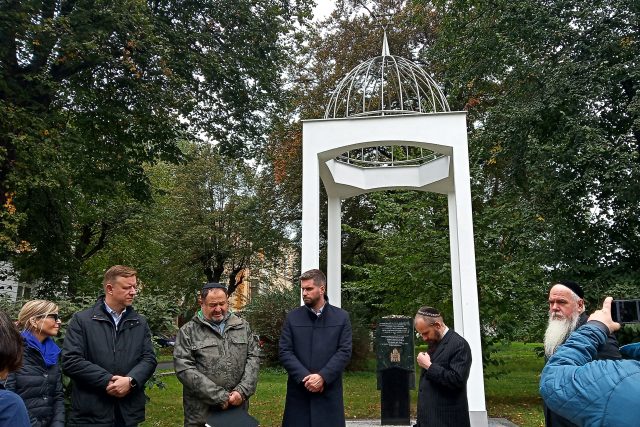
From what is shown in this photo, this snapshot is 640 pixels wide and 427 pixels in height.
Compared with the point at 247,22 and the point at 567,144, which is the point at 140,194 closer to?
the point at 247,22

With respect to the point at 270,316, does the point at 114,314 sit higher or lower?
lower

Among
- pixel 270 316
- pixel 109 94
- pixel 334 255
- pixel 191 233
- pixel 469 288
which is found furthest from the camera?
pixel 191 233

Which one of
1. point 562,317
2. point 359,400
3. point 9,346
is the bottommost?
point 359,400

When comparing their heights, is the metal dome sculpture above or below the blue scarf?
above

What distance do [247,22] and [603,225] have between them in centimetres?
912

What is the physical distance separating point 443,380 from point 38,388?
2902mm

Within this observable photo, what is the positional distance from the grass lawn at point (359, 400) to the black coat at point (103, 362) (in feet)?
16.3

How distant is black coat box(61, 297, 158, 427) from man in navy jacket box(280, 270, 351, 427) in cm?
113

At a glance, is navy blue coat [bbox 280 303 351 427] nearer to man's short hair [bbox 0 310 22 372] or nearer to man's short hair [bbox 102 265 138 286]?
man's short hair [bbox 102 265 138 286]

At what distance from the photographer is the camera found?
7.91ft

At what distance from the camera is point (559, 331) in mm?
3359

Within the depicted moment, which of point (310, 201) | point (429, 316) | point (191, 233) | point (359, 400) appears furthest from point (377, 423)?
point (191, 233)

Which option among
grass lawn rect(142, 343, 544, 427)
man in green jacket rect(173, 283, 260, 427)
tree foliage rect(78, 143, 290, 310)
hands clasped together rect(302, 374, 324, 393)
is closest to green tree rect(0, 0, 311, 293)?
grass lawn rect(142, 343, 544, 427)

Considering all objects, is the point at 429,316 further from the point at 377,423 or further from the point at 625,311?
the point at 377,423
